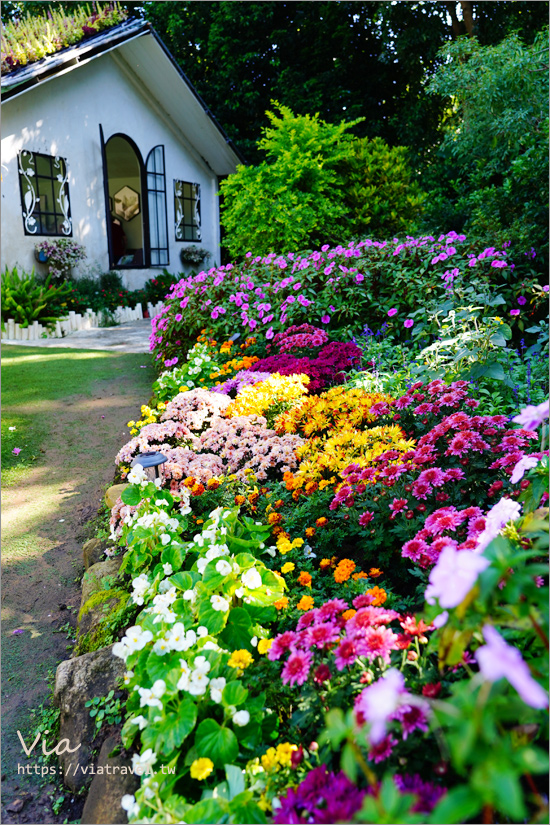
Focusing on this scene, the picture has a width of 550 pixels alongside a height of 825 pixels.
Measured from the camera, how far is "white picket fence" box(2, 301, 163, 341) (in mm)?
8414

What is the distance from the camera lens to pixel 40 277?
30.7 ft

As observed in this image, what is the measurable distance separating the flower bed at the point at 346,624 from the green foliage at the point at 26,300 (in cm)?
656

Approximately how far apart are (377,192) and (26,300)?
19.2ft

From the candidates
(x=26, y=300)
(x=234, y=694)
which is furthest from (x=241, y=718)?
(x=26, y=300)

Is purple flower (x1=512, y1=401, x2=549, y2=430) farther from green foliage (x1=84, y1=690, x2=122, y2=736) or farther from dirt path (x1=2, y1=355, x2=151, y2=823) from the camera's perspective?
dirt path (x1=2, y1=355, x2=151, y2=823)

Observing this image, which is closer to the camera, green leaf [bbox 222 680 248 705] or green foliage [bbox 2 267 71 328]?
green leaf [bbox 222 680 248 705]

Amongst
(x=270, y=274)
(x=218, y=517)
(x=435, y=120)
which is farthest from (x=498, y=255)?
(x=435, y=120)

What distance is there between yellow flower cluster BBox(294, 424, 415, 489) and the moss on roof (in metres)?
9.45

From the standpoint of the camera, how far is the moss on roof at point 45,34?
9.25m

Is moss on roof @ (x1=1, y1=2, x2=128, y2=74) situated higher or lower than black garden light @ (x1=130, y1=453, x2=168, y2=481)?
higher

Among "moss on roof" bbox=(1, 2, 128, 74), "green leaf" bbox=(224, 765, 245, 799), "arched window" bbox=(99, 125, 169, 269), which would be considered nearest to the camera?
"green leaf" bbox=(224, 765, 245, 799)

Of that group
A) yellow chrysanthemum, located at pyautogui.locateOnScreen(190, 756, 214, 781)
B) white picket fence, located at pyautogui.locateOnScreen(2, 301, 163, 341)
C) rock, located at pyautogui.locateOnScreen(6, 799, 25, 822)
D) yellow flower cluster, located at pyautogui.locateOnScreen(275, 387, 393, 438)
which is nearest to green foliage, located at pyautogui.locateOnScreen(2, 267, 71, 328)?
white picket fence, located at pyautogui.locateOnScreen(2, 301, 163, 341)

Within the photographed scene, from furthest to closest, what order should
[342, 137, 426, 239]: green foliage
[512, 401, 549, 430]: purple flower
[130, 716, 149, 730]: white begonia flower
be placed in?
[342, 137, 426, 239]: green foliage
[130, 716, 149, 730]: white begonia flower
[512, 401, 549, 430]: purple flower

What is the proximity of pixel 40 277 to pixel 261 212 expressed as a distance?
3.81 meters
